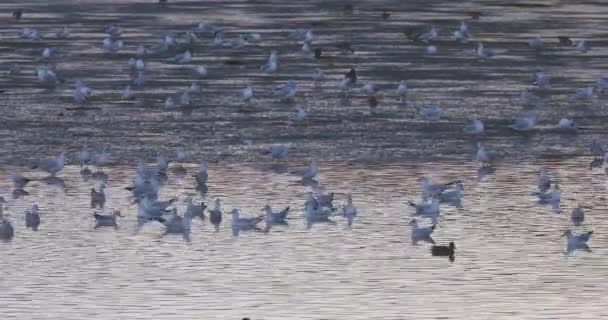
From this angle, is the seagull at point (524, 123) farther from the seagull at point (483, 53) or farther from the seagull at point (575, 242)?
the seagull at point (483, 53)

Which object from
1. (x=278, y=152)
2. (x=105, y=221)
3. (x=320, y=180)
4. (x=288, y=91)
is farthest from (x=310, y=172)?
(x=288, y=91)

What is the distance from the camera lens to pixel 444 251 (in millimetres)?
14430

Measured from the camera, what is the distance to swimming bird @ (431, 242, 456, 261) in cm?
1432

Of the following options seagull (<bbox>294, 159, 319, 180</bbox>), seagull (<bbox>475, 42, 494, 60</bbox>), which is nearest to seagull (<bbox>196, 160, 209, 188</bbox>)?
seagull (<bbox>294, 159, 319, 180</bbox>)

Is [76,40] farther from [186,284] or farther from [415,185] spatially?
[186,284]

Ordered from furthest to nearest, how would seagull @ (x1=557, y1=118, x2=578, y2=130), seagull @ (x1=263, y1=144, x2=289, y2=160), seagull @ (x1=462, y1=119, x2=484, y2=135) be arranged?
1. seagull @ (x1=557, y1=118, x2=578, y2=130)
2. seagull @ (x1=462, y1=119, x2=484, y2=135)
3. seagull @ (x1=263, y1=144, x2=289, y2=160)

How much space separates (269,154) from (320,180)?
1.38 m

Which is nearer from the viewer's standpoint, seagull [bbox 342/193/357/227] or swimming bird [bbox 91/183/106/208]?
seagull [bbox 342/193/357/227]

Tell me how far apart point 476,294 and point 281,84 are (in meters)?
12.2

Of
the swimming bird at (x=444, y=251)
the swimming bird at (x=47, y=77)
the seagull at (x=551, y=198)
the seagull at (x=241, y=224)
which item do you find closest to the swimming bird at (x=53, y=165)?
the seagull at (x=241, y=224)

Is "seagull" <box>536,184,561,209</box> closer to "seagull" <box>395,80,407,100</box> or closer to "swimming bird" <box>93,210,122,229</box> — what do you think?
"swimming bird" <box>93,210,122,229</box>

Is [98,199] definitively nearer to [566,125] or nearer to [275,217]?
[275,217]

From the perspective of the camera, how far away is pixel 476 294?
42.3ft

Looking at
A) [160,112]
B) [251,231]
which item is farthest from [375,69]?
[251,231]
